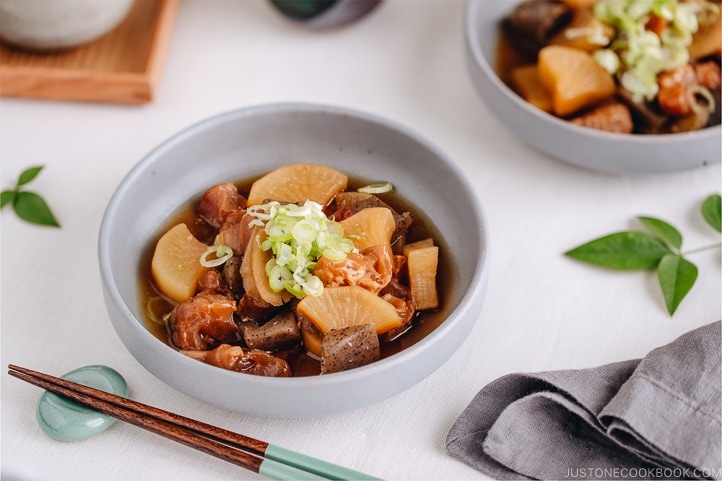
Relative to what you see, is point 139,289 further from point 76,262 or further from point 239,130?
point 239,130

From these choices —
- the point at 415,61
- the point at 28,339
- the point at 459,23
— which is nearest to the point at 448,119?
the point at 415,61

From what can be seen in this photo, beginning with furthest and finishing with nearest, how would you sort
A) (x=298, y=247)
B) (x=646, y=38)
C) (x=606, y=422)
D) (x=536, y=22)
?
(x=536, y=22), (x=646, y=38), (x=298, y=247), (x=606, y=422)

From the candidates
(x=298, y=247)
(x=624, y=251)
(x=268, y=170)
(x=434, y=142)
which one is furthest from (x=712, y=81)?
(x=298, y=247)

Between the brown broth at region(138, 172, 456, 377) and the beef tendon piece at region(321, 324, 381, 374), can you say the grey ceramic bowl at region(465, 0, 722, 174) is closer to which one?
the brown broth at region(138, 172, 456, 377)

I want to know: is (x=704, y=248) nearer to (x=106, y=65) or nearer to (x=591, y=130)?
(x=591, y=130)

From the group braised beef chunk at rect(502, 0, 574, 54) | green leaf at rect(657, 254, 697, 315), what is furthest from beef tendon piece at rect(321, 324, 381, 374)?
braised beef chunk at rect(502, 0, 574, 54)

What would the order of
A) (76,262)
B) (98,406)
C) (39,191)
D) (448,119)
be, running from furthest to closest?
(448,119), (39,191), (76,262), (98,406)
